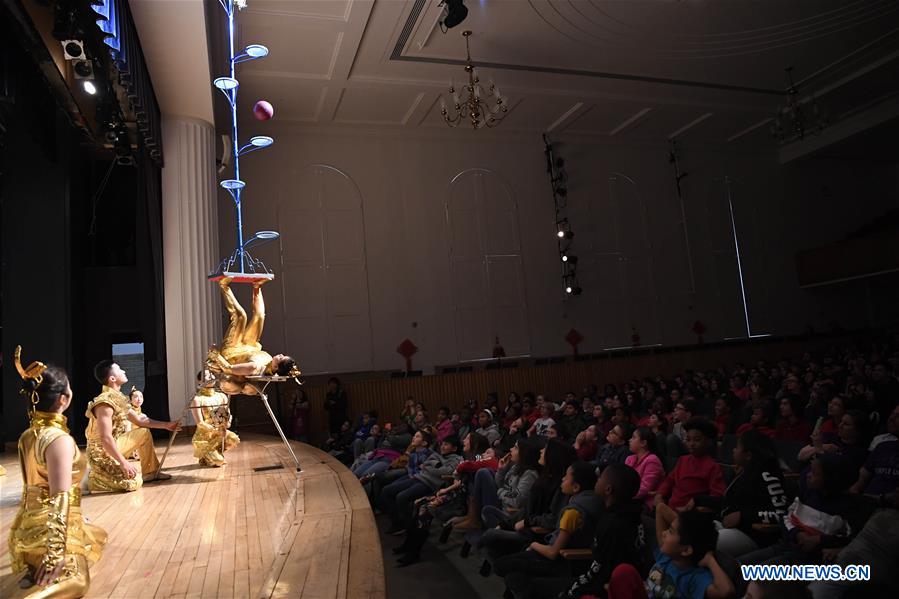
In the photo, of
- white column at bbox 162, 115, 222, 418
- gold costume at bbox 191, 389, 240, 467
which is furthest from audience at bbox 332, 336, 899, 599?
white column at bbox 162, 115, 222, 418

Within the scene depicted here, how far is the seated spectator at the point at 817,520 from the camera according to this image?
2789 mm

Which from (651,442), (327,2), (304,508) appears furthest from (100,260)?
(651,442)

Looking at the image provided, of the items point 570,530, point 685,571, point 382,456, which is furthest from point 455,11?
point 685,571

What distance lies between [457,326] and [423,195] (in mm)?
3023

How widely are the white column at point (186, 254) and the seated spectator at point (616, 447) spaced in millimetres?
5282

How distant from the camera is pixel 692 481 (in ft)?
12.0

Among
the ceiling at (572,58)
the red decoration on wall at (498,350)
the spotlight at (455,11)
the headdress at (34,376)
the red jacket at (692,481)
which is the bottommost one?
the red jacket at (692,481)

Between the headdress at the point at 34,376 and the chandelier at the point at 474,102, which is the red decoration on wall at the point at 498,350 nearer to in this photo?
the chandelier at the point at 474,102

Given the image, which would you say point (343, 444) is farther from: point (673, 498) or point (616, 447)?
point (673, 498)

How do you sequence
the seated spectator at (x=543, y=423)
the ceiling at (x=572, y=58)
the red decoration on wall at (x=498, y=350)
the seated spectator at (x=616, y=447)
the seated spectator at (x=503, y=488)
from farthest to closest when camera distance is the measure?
the red decoration on wall at (x=498, y=350) < the ceiling at (x=572, y=58) < the seated spectator at (x=543, y=423) < the seated spectator at (x=616, y=447) < the seated spectator at (x=503, y=488)

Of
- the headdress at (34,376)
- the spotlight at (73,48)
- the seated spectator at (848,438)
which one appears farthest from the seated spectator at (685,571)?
the spotlight at (73,48)

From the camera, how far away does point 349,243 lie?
12242 millimetres

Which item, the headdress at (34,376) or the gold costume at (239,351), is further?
the gold costume at (239,351)

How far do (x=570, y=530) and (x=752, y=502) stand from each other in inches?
41.7
